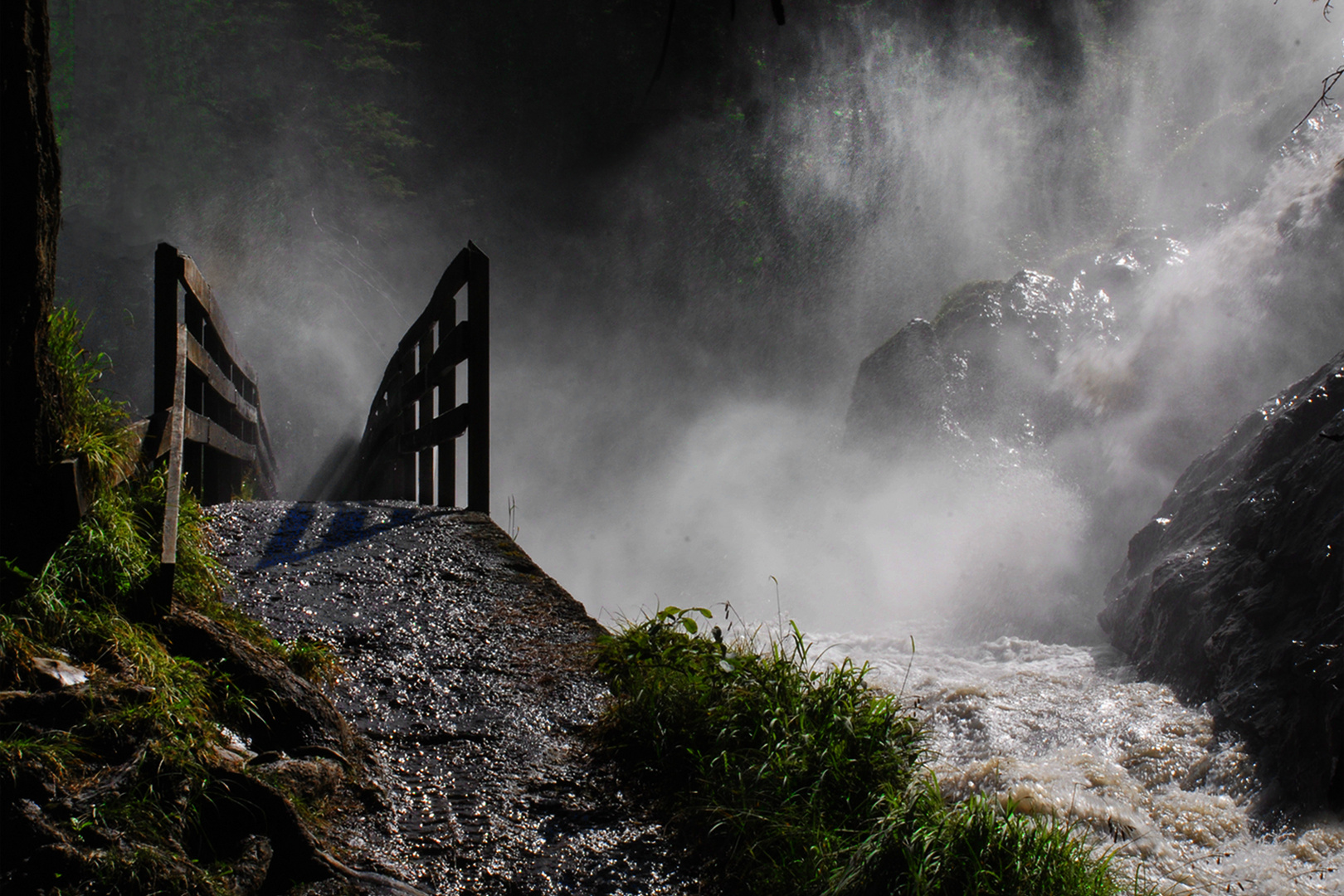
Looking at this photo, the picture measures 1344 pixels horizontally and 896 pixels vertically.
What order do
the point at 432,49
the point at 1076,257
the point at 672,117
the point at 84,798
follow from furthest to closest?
the point at 672,117
the point at 432,49
the point at 1076,257
the point at 84,798

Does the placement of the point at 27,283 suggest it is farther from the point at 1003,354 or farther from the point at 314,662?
the point at 1003,354

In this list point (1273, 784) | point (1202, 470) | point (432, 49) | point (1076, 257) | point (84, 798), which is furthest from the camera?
point (432, 49)

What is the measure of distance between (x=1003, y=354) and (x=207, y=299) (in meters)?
10.8

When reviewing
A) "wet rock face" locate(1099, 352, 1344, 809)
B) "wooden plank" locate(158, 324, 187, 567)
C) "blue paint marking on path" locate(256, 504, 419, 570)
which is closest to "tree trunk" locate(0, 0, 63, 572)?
"wooden plank" locate(158, 324, 187, 567)

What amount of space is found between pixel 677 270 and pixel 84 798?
1958 cm

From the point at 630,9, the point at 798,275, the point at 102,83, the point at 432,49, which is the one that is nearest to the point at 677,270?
the point at 798,275

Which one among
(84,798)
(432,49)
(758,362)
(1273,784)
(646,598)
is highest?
(432,49)

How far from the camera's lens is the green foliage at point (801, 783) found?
2109 millimetres

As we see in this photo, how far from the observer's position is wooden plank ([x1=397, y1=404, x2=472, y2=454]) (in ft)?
17.1

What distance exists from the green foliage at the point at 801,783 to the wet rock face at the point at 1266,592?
120 inches

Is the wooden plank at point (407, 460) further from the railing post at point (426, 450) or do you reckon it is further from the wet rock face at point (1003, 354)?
the wet rock face at point (1003, 354)

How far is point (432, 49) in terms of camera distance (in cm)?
1831

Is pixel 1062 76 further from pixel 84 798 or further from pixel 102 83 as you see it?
pixel 84 798

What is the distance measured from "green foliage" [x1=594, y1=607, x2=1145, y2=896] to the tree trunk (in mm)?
1826
